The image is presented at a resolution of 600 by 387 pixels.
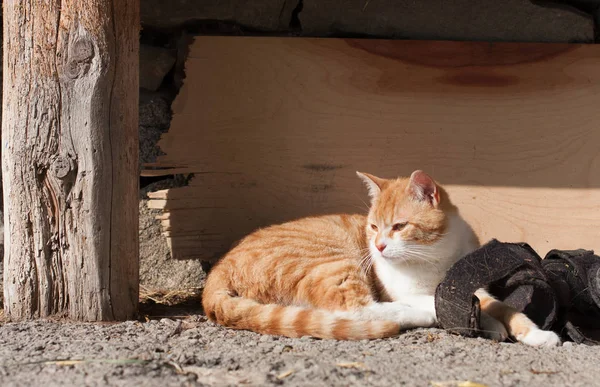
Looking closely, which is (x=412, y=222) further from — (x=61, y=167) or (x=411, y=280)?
(x=61, y=167)

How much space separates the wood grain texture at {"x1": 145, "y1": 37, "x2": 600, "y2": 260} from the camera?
14.3 ft

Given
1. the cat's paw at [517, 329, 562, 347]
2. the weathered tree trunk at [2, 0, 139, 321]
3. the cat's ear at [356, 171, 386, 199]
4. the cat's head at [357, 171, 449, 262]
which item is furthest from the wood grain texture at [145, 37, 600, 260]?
the cat's paw at [517, 329, 562, 347]

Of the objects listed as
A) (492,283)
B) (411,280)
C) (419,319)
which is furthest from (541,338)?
(411,280)

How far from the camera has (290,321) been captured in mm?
3197

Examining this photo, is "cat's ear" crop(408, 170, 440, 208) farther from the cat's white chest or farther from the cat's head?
the cat's white chest

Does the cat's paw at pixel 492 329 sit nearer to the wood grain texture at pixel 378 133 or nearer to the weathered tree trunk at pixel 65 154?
the wood grain texture at pixel 378 133

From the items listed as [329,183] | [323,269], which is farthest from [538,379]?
[329,183]

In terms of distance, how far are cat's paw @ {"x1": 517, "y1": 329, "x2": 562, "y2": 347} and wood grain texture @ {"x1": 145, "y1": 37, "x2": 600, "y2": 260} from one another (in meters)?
1.28

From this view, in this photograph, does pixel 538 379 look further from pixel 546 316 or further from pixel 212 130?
pixel 212 130

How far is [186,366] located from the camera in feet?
8.72

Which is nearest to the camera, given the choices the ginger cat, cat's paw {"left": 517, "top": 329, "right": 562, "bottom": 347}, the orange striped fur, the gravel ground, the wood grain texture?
the gravel ground

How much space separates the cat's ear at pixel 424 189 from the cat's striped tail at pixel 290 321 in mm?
748

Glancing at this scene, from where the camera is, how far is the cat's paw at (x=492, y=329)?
322cm

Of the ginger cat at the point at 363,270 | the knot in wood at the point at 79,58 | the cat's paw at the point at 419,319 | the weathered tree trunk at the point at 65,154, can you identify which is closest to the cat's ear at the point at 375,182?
the ginger cat at the point at 363,270
